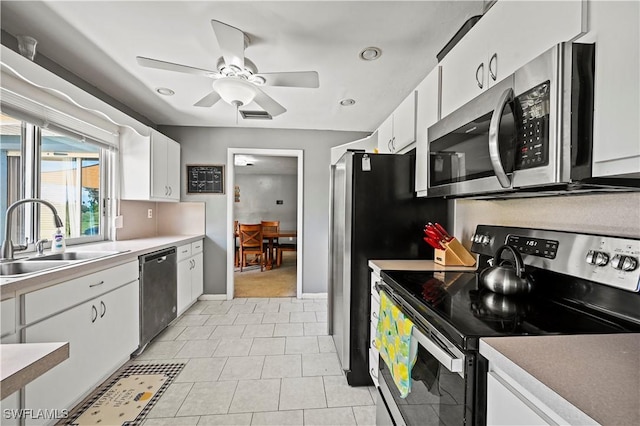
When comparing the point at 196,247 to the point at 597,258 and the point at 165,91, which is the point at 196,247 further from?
the point at 597,258

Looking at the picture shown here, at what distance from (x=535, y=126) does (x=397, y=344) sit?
3.09 ft

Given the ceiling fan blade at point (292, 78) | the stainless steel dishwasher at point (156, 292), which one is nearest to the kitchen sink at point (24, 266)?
the stainless steel dishwasher at point (156, 292)

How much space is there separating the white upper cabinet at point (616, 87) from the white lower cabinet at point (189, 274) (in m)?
3.32

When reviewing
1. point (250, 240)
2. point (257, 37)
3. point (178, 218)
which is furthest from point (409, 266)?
point (250, 240)

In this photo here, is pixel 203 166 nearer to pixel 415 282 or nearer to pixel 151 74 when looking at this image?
pixel 151 74

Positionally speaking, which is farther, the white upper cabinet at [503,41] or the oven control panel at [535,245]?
the oven control panel at [535,245]

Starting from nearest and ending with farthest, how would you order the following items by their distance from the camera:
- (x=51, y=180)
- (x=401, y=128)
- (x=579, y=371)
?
(x=579, y=371) < (x=401, y=128) < (x=51, y=180)

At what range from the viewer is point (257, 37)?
1.90 metres

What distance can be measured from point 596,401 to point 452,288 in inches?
29.6

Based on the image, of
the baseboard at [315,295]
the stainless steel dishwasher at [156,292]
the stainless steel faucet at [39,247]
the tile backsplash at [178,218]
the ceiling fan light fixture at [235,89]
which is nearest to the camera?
the ceiling fan light fixture at [235,89]

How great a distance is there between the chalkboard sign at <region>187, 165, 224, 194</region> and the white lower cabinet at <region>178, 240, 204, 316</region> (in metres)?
0.72

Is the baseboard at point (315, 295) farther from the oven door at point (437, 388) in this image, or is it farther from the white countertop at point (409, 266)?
the oven door at point (437, 388)

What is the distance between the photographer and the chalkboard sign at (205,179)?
3.88 m

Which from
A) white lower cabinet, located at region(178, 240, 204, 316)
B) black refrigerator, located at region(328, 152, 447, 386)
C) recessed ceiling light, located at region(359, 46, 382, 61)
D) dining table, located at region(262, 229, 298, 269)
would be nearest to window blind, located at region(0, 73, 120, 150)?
white lower cabinet, located at region(178, 240, 204, 316)
